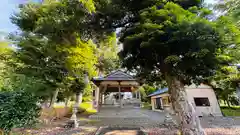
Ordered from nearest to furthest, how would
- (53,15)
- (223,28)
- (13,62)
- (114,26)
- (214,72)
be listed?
(223,28), (214,72), (53,15), (114,26), (13,62)

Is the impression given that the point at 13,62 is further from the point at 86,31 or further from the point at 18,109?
the point at 86,31

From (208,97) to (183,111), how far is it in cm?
994

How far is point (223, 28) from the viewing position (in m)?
3.83

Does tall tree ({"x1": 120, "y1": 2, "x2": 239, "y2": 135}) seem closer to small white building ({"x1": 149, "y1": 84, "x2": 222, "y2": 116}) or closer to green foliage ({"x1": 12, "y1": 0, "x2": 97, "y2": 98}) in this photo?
green foliage ({"x1": 12, "y1": 0, "x2": 97, "y2": 98})

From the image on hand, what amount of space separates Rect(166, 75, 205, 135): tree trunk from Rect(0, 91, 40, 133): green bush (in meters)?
6.02

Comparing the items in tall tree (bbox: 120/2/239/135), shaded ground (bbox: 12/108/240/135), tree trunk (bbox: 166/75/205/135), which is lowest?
shaded ground (bbox: 12/108/240/135)

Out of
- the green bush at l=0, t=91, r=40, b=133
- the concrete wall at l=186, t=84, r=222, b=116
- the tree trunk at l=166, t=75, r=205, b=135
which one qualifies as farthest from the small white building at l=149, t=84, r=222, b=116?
the green bush at l=0, t=91, r=40, b=133

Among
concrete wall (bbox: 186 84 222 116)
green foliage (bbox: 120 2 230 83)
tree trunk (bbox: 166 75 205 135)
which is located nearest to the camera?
green foliage (bbox: 120 2 230 83)

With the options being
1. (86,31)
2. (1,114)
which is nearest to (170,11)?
(86,31)

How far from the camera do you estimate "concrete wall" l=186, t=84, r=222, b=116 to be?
38.8 ft

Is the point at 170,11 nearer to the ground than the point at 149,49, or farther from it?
farther from it

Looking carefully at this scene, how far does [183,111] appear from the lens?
4.75 m

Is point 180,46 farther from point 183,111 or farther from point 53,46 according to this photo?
point 53,46

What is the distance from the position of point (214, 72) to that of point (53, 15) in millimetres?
7919
